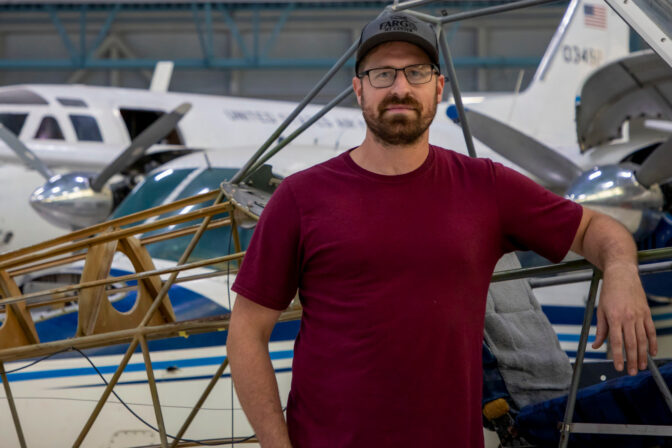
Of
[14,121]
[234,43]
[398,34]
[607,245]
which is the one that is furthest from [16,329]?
[234,43]

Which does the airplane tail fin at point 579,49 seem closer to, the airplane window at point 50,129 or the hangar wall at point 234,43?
the airplane window at point 50,129

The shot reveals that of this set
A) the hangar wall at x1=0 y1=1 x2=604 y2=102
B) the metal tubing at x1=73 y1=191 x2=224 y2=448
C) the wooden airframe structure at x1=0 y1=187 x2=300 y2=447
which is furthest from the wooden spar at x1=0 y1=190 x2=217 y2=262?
the hangar wall at x1=0 y1=1 x2=604 y2=102

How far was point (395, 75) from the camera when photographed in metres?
1.99

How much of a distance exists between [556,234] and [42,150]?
10.2 metres

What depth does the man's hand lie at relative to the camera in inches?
75.8

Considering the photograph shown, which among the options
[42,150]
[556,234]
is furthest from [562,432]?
[42,150]

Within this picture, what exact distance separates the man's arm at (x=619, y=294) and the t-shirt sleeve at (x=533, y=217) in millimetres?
41

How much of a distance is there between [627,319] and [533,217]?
350 mm

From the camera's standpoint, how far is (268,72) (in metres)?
22.5

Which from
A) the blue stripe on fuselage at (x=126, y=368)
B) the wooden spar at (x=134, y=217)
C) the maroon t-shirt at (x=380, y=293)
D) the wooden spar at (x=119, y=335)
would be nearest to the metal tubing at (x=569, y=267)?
the maroon t-shirt at (x=380, y=293)

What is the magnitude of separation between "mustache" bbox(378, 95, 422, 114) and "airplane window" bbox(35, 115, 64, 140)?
10421mm

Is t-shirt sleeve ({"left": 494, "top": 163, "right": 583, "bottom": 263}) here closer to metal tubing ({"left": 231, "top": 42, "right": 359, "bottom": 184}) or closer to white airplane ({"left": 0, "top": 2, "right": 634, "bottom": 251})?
A: metal tubing ({"left": 231, "top": 42, "right": 359, "bottom": 184})

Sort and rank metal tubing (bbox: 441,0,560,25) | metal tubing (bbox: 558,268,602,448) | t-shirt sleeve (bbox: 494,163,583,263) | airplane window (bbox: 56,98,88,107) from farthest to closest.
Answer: airplane window (bbox: 56,98,88,107) < metal tubing (bbox: 441,0,560,25) < metal tubing (bbox: 558,268,602,448) < t-shirt sleeve (bbox: 494,163,583,263)

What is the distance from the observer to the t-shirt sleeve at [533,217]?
2092 millimetres
